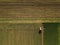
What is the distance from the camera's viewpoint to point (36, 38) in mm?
1035

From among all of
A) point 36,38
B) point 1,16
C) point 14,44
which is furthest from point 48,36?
point 1,16

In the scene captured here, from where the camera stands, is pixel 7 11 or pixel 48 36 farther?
pixel 48 36

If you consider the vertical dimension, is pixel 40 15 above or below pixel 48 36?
above

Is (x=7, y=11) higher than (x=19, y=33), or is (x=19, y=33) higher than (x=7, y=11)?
(x=7, y=11)

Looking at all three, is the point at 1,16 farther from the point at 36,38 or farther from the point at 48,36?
the point at 48,36

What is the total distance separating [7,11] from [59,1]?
330mm

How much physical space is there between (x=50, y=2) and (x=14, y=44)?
0.35 meters

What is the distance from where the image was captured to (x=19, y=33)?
1.03m

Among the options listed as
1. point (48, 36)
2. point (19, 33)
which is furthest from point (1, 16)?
point (48, 36)

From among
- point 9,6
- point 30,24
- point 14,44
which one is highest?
point 9,6

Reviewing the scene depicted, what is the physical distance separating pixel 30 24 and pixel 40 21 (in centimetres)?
7

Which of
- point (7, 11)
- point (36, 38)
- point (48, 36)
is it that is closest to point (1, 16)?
point (7, 11)

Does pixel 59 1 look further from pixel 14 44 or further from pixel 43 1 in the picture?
pixel 14 44

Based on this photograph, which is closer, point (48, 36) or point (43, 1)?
point (43, 1)
